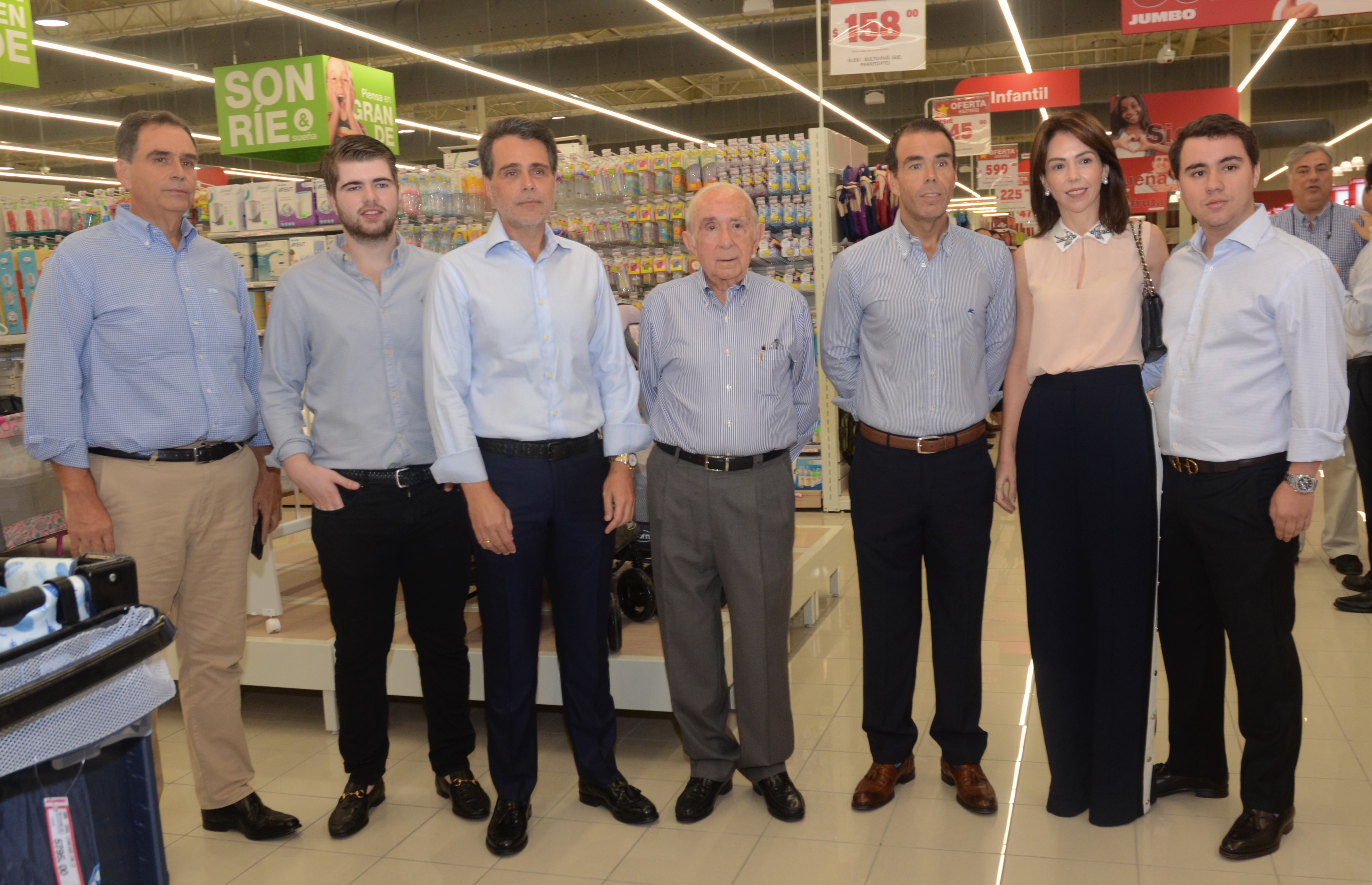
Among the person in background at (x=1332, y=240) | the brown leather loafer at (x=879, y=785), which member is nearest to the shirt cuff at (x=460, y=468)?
the brown leather loafer at (x=879, y=785)

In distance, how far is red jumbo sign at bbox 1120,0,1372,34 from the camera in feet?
22.9

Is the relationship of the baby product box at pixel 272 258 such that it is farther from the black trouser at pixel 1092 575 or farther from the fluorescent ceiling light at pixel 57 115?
the fluorescent ceiling light at pixel 57 115

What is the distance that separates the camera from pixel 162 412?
2848 millimetres

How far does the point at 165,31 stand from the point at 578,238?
10.4 meters

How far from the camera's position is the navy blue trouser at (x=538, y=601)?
284cm

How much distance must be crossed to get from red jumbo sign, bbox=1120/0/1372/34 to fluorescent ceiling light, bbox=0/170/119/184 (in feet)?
54.1

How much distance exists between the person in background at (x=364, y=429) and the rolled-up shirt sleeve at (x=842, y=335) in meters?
1.11

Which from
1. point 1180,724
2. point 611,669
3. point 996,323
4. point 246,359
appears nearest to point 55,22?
point 246,359

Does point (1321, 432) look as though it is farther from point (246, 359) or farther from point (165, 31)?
point (165, 31)

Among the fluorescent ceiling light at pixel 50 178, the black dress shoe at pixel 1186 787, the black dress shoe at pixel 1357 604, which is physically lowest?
the black dress shoe at pixel 1357 604

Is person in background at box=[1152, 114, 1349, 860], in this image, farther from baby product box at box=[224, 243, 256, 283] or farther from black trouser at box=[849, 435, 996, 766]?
baby product box at box=[224, 243, 256, 283]

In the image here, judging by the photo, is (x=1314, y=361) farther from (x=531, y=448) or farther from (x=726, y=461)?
(x=531, y=448)

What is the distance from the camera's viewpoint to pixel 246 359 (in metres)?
3.16

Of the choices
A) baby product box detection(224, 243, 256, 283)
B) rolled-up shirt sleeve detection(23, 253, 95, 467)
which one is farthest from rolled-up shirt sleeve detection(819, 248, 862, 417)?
baby product box detection(224, 243, 256, 283)
